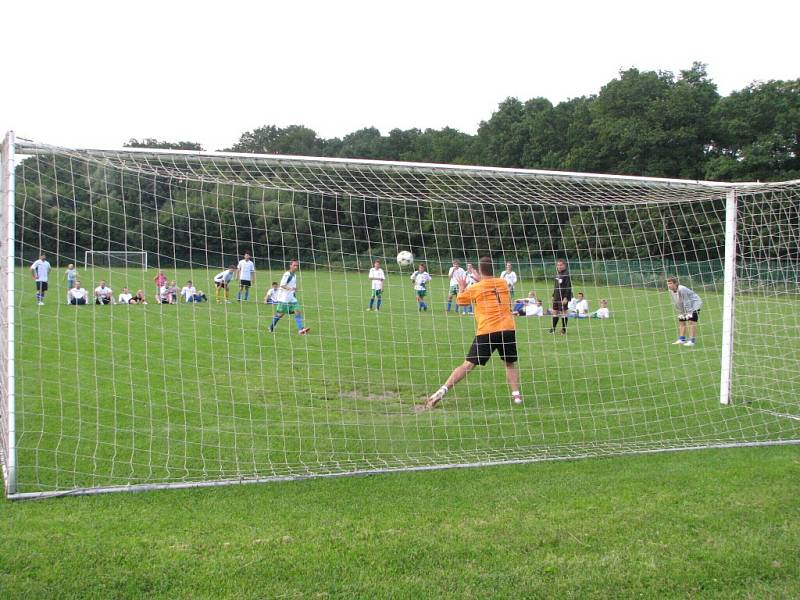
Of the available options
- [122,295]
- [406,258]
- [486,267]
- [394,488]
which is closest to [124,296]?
[122,295]

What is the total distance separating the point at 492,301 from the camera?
7.69 m

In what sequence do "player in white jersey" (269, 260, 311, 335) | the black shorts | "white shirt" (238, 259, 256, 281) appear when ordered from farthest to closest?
"white shirt" (238, 259, 256, 281) < "player in white jersey" (269, 260, 311, 335) < the black shorts

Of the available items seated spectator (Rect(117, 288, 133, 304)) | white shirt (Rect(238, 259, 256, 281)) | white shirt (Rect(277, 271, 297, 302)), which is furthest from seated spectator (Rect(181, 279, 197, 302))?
white shirt (Rect(277, 271, 297, 302))

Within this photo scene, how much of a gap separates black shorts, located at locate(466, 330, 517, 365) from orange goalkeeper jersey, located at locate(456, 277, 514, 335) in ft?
0.18

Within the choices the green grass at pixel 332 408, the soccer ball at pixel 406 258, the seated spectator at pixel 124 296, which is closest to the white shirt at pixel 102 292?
the seated spectator at pixel 124 296

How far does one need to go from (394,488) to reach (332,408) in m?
2.73

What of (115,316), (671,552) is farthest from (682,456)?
(115,316)

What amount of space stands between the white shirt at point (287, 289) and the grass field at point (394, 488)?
3.57 m

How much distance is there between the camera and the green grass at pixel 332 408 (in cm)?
598

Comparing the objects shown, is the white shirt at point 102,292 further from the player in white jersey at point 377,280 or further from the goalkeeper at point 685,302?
the goalkeeper at point 685,302

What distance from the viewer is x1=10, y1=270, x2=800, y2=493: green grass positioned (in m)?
5.98

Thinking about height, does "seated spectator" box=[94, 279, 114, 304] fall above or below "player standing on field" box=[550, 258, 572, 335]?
above

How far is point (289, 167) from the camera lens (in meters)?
6.63

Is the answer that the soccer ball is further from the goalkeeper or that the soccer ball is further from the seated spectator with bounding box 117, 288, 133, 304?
the seated spectator with bounding box 117, 288, 133, 304
